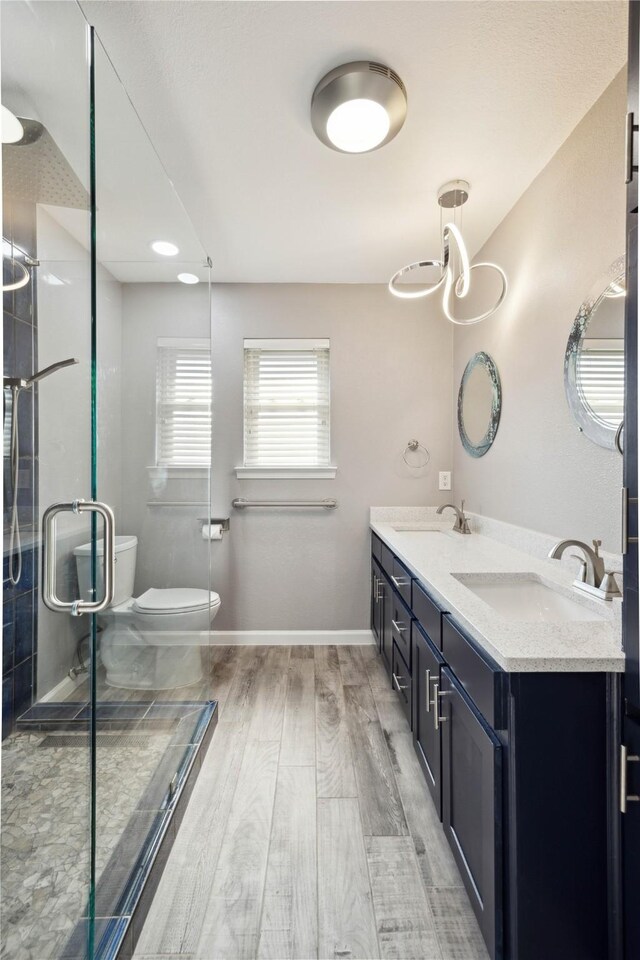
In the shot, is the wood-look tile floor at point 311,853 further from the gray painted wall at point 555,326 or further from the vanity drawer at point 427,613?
the gray painted wall at point 555,326

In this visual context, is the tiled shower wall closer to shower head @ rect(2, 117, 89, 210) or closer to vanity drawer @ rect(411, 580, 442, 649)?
shower head @ rect(2, 117, 89, 210)

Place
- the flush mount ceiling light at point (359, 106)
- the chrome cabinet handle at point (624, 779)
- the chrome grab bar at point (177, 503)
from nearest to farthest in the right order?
1. the chrome cabinet handle at point (624, 779)
2. the flush mount ceiling light at point (359, 106)
3. the chrome grab bar at point (177, 503)

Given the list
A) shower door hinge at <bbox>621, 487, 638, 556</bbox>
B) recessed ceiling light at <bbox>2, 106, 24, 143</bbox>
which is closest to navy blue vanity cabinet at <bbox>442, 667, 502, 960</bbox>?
shower door hinge at <bbox>621, 487, 638, 556</bbox>

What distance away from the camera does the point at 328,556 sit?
3.26m

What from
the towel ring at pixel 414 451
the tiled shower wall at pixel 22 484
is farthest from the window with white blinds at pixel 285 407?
the tiled shower wall at pixel 22 484

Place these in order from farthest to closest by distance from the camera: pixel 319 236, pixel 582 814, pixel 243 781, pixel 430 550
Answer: pixel 319 236 → pixel 430 550 → pixel 243 781 → pixel 582 814

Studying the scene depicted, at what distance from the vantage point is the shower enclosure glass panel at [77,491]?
0.89 m

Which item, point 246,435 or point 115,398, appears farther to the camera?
point 246,435

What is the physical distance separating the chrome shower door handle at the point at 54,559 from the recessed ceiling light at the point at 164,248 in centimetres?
112

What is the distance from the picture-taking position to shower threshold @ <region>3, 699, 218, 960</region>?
999 mm

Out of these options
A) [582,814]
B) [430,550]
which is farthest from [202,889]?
[430,550]

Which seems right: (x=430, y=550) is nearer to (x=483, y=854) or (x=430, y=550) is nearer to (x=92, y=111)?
(x=483, y=854)

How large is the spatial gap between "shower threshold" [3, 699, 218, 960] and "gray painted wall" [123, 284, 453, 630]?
1.36 m

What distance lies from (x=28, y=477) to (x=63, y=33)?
1003 mm
